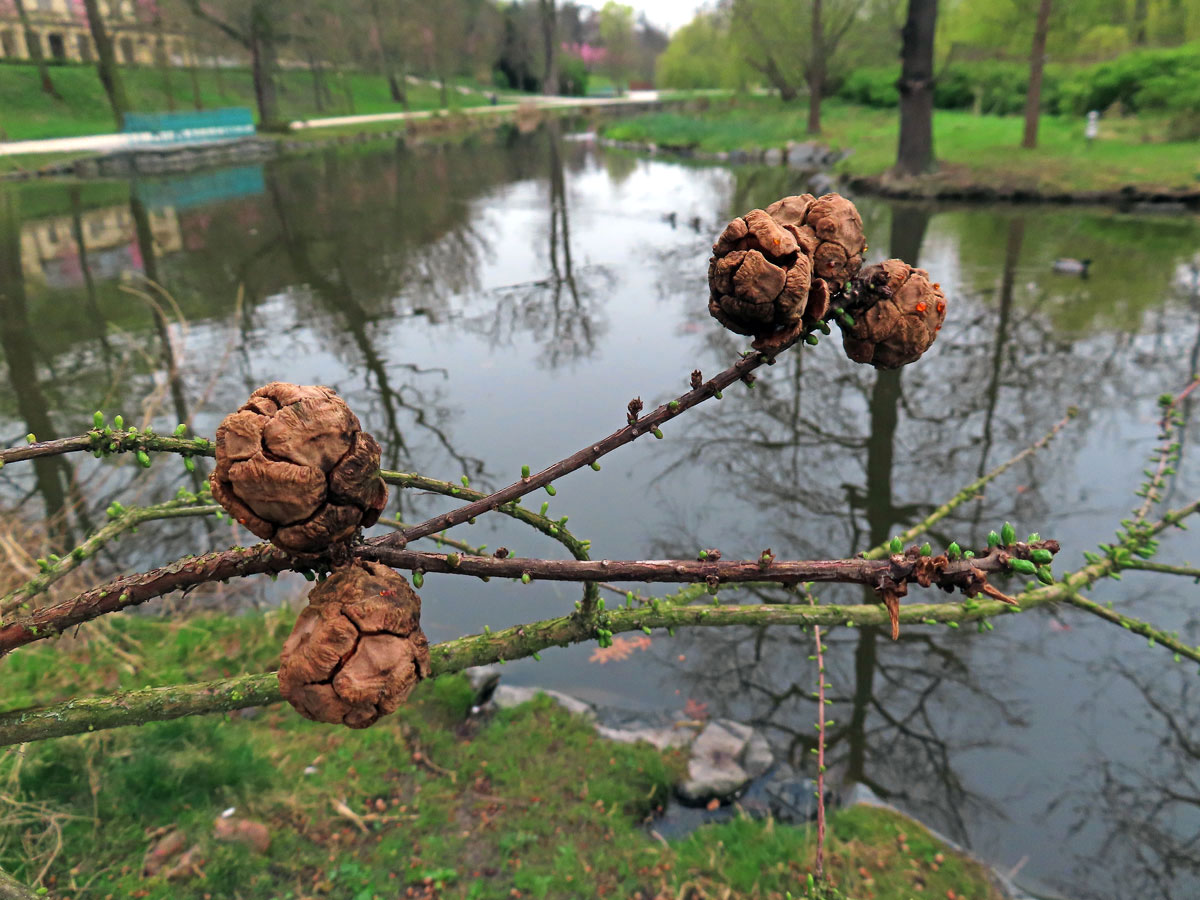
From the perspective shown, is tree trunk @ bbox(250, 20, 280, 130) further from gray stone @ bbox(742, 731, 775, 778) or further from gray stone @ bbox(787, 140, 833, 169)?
gray stone @ bbox(742, 731, 775, 778)

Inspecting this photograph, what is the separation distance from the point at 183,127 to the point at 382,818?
33130 millimetres

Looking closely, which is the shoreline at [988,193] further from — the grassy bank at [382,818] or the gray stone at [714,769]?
the grassy bank at [382,818]

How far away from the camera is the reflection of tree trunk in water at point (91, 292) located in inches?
358

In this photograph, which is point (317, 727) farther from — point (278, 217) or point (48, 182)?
point (48, 182)

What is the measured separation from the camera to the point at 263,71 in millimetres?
34938

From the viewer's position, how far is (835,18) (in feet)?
96.9

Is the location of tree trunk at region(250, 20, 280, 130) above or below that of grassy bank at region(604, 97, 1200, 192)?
above

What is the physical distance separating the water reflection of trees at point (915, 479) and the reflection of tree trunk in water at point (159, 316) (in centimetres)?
388

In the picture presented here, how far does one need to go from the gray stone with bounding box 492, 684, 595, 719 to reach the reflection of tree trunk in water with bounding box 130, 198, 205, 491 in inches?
89.2

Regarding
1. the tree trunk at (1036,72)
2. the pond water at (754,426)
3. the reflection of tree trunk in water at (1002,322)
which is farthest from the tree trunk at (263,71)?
the reflection of tree trunk in water at (1002,322)

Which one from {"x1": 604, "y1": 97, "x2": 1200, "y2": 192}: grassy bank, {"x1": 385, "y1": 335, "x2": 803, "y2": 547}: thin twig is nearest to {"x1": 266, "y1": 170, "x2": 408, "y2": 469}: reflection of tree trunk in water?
{"x1": 385, "y1": 335, "x2": 803, "y2": 547}: thin twig

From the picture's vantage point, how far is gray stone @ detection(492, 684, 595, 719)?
4531 millimetres

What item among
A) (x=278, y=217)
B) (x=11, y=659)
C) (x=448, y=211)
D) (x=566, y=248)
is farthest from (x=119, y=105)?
(x=11, y=659)

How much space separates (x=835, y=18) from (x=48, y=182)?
1142 inches
